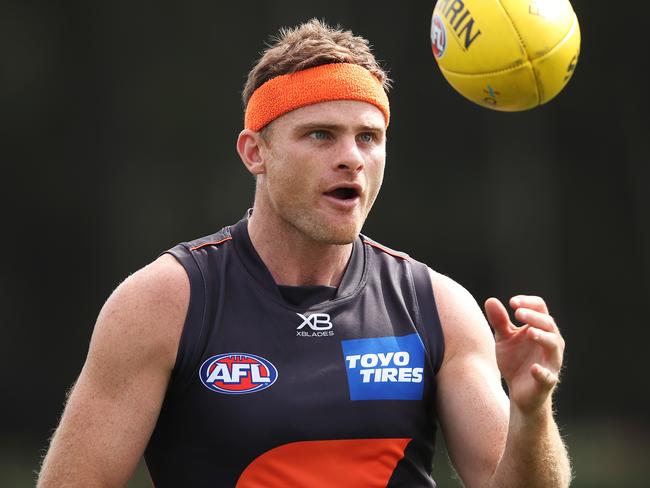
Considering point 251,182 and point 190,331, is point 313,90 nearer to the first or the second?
point 190,331

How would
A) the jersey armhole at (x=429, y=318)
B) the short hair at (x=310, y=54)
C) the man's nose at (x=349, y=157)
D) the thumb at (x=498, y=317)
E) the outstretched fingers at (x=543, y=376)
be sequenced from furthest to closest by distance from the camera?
the short hair at (x=310, y=54) < the jersey armhole at (x=429, y=318) < the man's nose at (x=349, y=157) < the thumb at (x=498, y=317) < the outstretched fingers at (x=543, y=376)

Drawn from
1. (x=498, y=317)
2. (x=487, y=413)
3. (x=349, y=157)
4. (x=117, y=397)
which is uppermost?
(x=349, y=157)

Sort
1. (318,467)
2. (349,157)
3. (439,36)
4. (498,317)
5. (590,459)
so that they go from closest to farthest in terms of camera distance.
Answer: (498,317)
(318,467)
(349,157)
(439,36)
(590,459)

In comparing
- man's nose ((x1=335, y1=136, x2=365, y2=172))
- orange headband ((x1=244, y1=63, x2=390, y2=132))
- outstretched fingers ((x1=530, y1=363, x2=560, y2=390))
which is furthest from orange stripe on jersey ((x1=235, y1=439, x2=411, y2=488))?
orange headband ((x1=244, y1=63, x2=390, y2=132))

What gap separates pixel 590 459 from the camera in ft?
33.1

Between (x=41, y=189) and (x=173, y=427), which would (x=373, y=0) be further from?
(x=173, y=427)

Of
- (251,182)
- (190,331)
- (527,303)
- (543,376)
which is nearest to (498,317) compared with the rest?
(527,303)

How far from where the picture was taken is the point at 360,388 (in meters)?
4.18

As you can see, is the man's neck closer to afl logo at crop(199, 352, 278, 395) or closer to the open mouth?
the open mouth

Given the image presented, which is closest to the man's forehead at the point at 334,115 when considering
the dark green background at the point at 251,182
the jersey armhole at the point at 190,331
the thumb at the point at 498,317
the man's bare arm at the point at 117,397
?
the jersey armhole at the point at 190,331

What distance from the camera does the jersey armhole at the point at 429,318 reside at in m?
4.29

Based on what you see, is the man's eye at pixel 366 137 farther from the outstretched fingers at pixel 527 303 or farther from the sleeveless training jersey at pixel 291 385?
the outstretched fingers at pixel 527 303

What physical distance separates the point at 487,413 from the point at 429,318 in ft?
1.42

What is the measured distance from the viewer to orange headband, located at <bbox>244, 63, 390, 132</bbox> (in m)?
4.30
